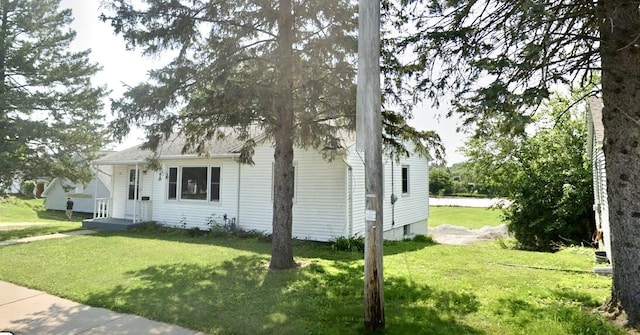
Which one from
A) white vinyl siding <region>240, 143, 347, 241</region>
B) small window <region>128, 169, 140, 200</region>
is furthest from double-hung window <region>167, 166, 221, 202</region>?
small window <region>128, 169, 140, 200</region>

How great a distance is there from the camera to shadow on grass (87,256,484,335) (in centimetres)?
458

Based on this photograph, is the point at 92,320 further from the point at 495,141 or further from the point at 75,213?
the point at 75,213

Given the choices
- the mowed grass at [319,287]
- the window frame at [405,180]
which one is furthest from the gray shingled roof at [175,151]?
the window frame at [405,180]

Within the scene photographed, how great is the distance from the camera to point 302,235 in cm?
1246

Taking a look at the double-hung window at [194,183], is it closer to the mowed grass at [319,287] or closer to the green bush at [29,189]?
the mowed grass at [319,287]

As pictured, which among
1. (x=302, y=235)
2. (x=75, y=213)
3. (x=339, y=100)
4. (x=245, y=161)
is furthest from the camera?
(x=75, y=213)

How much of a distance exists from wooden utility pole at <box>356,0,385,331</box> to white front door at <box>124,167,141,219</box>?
575 inches

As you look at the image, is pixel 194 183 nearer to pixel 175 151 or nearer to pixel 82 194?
pixel 175 151

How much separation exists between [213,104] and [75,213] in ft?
76.5

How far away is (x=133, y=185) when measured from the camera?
17.0 m

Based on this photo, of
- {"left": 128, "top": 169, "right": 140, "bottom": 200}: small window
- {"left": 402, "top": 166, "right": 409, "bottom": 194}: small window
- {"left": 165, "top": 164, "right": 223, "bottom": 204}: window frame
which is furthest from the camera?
{"left": 128, "top": 169, "right": 140, "bottom": 200}: small window

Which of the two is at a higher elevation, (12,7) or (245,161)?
(12,7)

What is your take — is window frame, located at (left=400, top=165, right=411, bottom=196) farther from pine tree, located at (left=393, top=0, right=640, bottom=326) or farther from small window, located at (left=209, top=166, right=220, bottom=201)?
pine tree, located at (left=393, top=0, right=640, bottom=326)

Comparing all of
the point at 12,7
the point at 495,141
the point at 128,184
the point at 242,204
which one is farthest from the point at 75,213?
the point at 495,141
